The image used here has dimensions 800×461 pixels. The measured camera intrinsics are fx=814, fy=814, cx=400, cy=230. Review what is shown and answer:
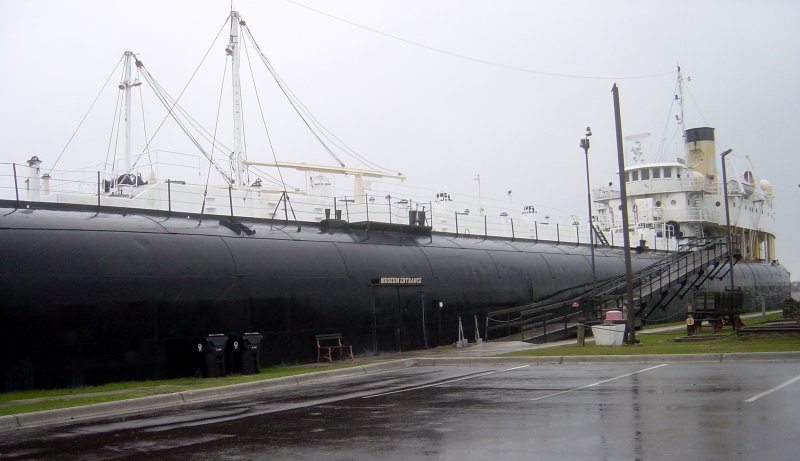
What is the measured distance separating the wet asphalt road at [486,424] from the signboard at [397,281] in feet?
32.6

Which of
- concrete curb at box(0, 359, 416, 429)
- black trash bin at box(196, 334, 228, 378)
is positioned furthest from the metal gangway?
black trash bin at box(196, 334, 228, 378)

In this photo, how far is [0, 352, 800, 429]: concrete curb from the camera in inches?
588

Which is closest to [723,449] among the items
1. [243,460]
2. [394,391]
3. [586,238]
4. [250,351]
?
[243,460]

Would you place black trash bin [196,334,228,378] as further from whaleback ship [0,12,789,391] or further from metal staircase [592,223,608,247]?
metal staircase [592,223,608,247]

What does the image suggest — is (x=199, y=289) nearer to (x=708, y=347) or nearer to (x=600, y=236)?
(x=708, y=347)

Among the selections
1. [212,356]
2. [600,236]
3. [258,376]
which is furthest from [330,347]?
[600,236]

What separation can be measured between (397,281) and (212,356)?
8.97 m

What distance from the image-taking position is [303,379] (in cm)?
A: 2027

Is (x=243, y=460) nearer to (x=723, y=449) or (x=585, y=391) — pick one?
(x=723, y=449)

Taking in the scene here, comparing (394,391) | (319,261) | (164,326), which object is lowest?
(394,391)

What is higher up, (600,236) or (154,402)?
(600,236)

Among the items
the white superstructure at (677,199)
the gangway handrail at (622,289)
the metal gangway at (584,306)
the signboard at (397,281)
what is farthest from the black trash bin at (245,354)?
the white superstructure at (677,199)

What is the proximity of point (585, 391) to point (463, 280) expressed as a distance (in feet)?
56.7

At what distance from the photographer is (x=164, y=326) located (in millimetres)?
21016
